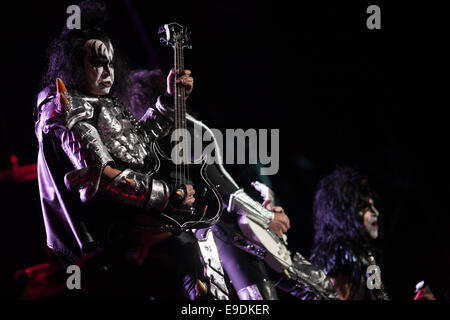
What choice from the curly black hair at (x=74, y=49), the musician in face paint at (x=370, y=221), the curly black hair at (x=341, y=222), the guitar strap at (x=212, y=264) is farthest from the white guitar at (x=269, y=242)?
the curly black hair at (x=74, y=49)

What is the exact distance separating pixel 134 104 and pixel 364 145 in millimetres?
2649

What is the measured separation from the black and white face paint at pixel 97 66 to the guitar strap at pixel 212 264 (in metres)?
0.95

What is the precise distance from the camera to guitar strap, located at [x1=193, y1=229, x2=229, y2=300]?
270 cm

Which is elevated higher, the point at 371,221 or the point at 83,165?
the point at 83,165

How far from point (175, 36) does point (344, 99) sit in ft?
8.39

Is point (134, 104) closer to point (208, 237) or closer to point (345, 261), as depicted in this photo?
point (208, 237)

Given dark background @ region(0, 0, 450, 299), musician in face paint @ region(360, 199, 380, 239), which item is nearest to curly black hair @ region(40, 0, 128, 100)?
dark background @ region(0, 0, 450, 299)

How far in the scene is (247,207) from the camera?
3242mm

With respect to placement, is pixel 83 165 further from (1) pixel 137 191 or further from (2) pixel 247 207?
(2) pixel 247 207

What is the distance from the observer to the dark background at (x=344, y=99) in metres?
4.68

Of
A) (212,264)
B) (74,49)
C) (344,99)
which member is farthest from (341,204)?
(74,49)

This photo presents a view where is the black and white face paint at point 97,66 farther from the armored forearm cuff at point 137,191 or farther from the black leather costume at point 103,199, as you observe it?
the armored forearm cuff at point 137,191

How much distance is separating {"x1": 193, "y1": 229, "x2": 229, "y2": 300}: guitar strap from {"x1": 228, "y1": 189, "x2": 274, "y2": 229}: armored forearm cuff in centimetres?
36
